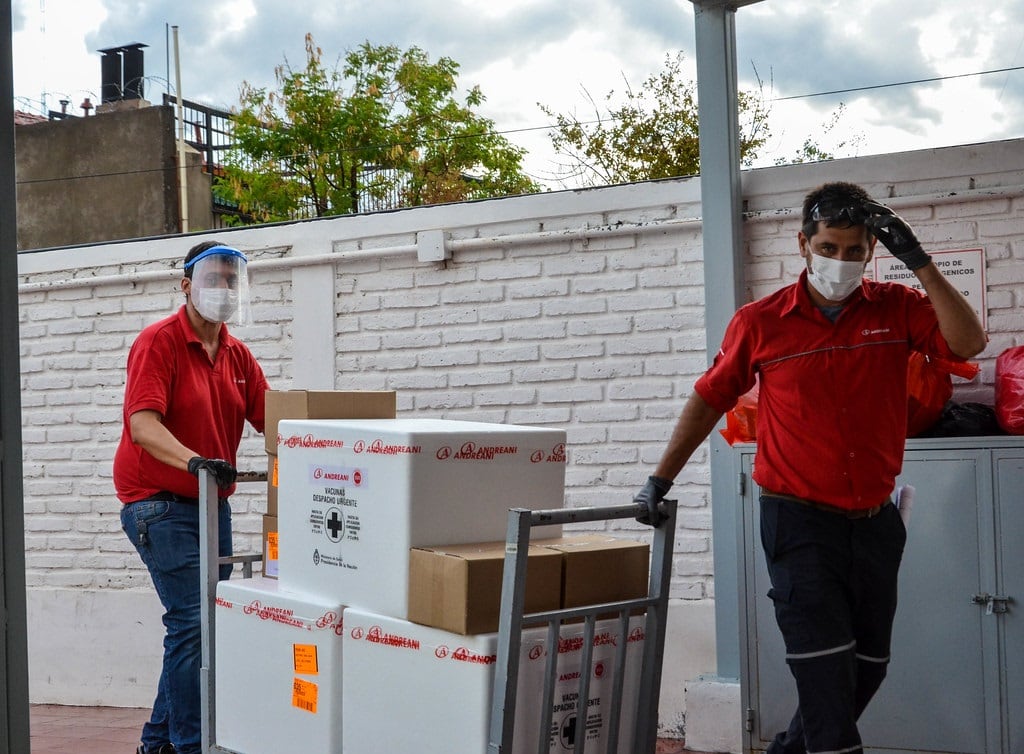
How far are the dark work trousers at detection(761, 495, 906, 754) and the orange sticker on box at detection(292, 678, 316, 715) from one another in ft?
4.05

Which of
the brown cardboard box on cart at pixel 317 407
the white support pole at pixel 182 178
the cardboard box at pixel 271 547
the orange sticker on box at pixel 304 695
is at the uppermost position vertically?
the white support pole at pixel 182 178

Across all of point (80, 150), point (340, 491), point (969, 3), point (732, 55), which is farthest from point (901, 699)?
point (80, 150)

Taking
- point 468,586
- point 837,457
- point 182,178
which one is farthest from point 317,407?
point 182,178

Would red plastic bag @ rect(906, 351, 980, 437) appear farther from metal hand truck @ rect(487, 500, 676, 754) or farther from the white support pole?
the white support pole

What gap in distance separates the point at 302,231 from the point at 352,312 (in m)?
0.49

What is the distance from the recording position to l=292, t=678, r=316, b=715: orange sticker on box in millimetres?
2926

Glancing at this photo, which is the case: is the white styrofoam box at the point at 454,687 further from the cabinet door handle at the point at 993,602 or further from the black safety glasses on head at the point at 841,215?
the cabinet door handle at the point at 993,602

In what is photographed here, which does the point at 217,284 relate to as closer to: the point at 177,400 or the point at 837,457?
the point at 177,400

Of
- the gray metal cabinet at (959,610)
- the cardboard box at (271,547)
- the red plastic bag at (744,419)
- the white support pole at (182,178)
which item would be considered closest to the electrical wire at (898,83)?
the red plastic bag at (744,419)

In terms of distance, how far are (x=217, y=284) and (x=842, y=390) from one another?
81.2 inches

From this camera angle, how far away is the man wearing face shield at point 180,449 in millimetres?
3529

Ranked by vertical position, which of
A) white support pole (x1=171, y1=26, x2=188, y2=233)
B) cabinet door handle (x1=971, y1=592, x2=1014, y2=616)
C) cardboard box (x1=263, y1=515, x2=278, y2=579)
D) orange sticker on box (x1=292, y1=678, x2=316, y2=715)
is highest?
white support pole (x1=171, y1=26, x2=188, y2=233)

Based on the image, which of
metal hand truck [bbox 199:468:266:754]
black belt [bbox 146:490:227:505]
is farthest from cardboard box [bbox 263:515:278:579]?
black belt [bbox 146:490:227:505]

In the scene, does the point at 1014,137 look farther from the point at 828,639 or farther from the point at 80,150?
the point at 80,150
